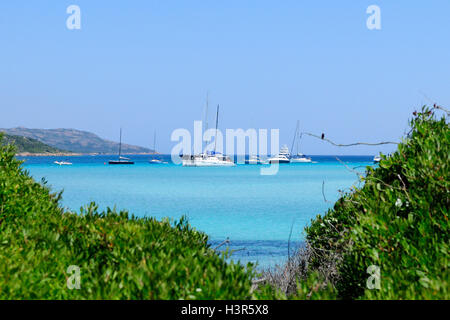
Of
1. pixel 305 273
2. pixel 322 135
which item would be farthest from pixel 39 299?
pixel 305 273

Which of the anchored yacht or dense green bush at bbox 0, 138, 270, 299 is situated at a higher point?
the anchored yacht

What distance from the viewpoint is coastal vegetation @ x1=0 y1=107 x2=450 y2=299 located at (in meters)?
5.55

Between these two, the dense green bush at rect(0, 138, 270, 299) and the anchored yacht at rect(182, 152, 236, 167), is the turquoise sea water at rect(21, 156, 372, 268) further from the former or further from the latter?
the anchored yacht at rect(182, 152, 236, 167)

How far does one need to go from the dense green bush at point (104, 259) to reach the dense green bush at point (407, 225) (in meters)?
1.98

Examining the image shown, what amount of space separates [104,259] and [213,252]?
5.49 feet

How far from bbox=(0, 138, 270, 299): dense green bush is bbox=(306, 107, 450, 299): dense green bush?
198 centimetres

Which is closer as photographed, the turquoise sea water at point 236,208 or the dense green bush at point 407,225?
the dense green bush at point 407,225

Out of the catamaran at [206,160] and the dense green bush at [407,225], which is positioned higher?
the catamaran at [206,160]

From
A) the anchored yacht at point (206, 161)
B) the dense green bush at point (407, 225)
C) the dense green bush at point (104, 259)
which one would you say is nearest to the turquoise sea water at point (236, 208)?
the dense green bush at point (407, 225)

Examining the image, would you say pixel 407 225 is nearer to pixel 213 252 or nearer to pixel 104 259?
pixel 213 252

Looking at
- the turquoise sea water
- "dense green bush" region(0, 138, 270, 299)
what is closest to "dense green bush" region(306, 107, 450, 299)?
"dense green bush" region(0, 138, 270, 299)

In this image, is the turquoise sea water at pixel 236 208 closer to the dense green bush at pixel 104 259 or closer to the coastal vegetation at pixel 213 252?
the coastal vegetation at pixel 213 252

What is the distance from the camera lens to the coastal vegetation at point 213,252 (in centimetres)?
555

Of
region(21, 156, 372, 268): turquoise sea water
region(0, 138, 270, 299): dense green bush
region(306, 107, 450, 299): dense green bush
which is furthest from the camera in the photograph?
region(21, 156, 372, 268): turquoise sea water
